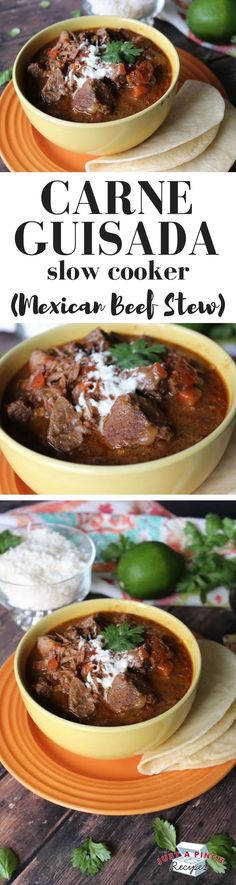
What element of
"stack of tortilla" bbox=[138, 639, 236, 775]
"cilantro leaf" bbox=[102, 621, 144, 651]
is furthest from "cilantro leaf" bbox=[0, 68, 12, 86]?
"stack of tortilla" bbox=[138, 639, 236, 775]

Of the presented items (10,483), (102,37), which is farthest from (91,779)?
(102,37)

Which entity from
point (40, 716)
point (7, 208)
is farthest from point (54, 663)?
point (7, 208)

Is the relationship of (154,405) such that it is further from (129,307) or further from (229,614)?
(229,614)

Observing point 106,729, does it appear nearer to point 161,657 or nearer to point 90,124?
point 161,657

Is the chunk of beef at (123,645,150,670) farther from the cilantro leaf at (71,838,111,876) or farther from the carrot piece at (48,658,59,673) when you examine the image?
the cilantro leaf at (71,838,111,876)

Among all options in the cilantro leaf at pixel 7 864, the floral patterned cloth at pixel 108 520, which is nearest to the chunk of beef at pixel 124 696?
the cilantro leaf at pixel 7 864
